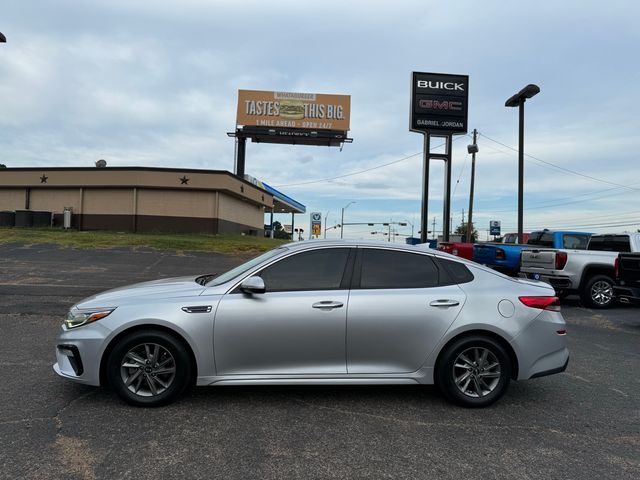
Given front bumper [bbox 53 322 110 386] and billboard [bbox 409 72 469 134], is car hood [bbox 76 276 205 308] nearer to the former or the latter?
front bumper [bbox 53 322 110 386]

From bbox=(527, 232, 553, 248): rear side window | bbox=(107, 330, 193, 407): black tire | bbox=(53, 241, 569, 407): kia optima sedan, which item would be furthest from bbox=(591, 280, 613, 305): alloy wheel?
bbox=(107, 330, 193, 407): black tire

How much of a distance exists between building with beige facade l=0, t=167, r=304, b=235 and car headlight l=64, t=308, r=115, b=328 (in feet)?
81.5

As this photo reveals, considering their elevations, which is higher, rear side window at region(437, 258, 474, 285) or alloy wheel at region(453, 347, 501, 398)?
rear side window at region(437, 258, 474, 285)

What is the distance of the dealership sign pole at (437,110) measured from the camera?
20750 millimetres

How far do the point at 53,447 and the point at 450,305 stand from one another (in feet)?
11.2

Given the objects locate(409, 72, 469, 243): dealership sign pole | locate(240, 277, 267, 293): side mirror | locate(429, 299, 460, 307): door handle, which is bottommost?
locate(429, 299, 460, 307): door handle

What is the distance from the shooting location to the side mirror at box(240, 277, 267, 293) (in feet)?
14.1

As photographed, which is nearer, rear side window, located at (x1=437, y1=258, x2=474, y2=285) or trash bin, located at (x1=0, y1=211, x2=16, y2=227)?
rear side window, located at (x1=437, y1=258, x2=474, y2=285)

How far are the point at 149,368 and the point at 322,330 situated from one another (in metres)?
1.55

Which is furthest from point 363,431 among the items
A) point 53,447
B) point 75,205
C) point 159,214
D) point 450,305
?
point 75,205

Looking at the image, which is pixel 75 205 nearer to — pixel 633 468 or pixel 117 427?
pixel 117 427

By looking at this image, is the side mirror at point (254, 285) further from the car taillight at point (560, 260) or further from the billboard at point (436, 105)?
the billboard at point (436, 105)

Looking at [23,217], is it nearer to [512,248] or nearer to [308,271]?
[512,248]

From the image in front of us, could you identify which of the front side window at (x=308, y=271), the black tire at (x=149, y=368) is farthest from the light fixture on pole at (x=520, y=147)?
the black tire at (x=149, y=368)
